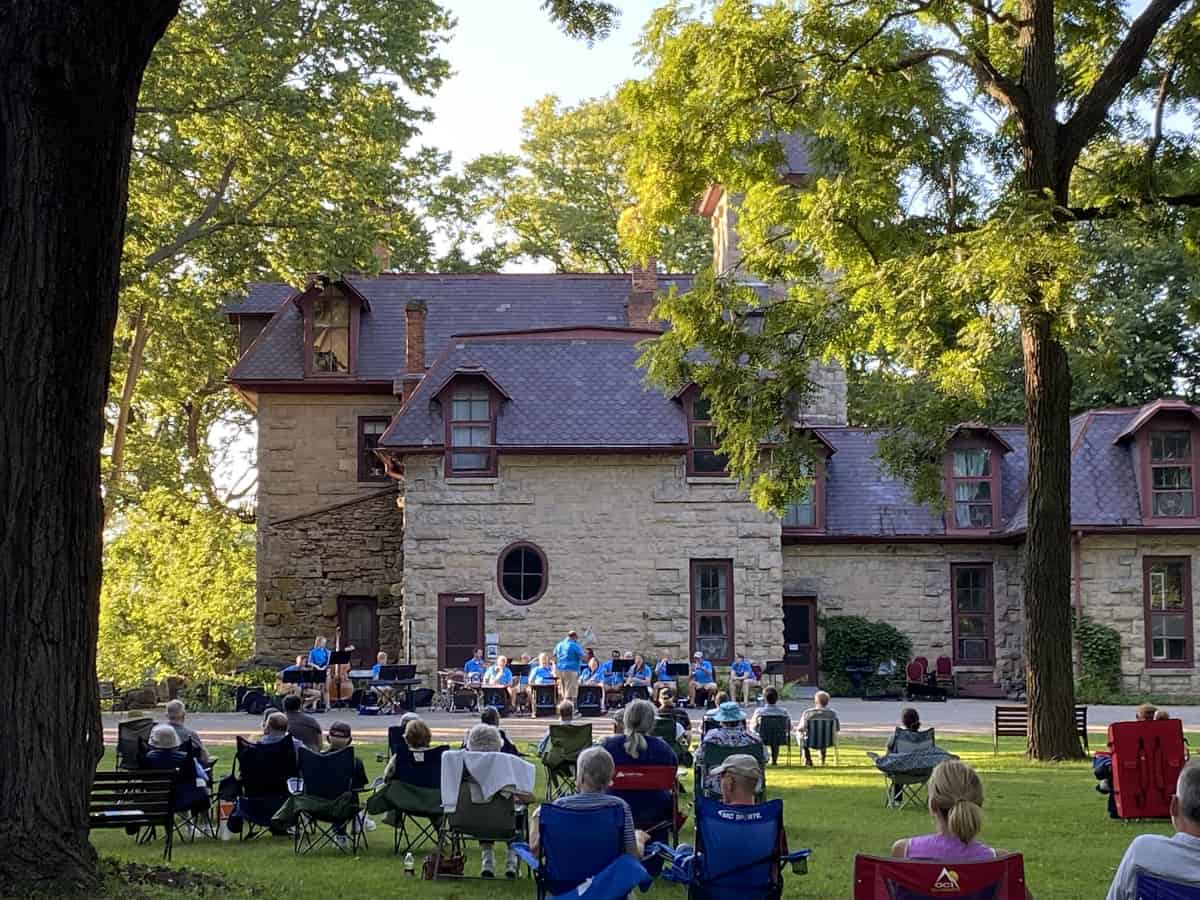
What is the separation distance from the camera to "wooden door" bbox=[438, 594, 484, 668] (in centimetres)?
2980

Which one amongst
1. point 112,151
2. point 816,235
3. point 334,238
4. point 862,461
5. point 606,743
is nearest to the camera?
point 112,151

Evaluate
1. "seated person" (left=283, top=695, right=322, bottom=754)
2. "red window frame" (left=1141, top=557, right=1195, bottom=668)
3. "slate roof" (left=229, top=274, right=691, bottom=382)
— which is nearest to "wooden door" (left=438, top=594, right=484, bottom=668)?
"slate roof" (left=229, top=274, right=691, bottom=382)

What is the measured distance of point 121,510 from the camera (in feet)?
128

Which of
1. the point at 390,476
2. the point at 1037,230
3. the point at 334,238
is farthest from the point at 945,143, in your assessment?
the point at 390,476

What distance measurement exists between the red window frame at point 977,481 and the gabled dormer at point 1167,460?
2486 millimetres

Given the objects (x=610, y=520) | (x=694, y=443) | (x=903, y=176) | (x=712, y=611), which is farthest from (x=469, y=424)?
(x=903, y=176)

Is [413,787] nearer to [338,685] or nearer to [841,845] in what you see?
[841,845]

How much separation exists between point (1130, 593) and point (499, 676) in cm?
1242

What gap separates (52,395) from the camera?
30.0 ft

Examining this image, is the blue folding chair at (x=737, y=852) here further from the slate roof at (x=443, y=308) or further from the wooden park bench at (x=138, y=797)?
the slate roof at (x=443, y=308)

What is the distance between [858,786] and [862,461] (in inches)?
711

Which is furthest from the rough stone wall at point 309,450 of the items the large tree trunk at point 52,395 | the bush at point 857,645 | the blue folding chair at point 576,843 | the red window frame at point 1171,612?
the blue folding chair at point 576,843

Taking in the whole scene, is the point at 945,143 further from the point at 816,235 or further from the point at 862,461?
the point at 862,461

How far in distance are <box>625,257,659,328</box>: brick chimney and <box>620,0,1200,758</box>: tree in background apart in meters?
14.2
